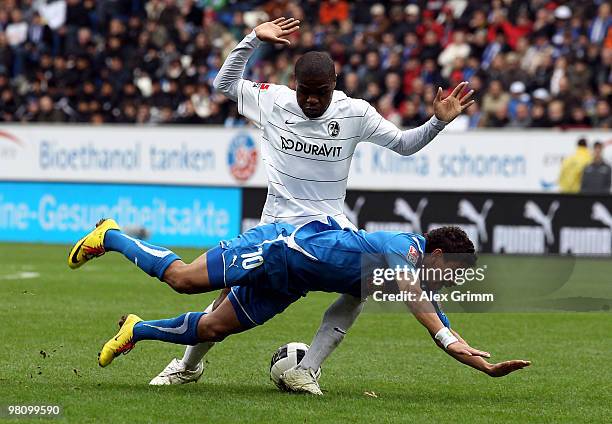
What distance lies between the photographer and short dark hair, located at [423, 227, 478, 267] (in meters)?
7.53

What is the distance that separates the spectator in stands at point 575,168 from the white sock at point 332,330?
13269 mm

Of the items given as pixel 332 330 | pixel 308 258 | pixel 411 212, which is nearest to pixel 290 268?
pixel 308 258

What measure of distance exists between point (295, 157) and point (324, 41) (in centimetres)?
1744

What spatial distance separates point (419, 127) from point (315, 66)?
841 mm

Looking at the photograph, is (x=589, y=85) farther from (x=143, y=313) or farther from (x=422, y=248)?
(x=422, y=248)

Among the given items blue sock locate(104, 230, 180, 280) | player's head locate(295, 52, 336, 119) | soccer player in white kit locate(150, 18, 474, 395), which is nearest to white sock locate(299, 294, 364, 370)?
soccer player in white kit locate(150, 18, 474, 395)

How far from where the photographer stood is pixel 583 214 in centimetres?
1939

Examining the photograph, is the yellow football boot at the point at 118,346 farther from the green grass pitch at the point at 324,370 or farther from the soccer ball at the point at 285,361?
the soccer ball at the point at 285,361

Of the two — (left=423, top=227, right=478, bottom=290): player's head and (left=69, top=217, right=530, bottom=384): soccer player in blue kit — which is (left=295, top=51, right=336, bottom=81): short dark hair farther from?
(left=423, top=227, right=478, bottom=290): player's head

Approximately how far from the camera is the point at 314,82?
761 cm

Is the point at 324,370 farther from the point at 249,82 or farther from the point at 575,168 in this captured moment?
the point at 575,168

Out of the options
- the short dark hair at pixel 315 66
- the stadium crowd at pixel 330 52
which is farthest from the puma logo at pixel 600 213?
the short dark hair at pixel 315 66

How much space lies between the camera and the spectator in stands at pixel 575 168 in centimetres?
2072

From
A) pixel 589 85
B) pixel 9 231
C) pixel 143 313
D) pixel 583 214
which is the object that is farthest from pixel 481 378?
pixel 9 231
